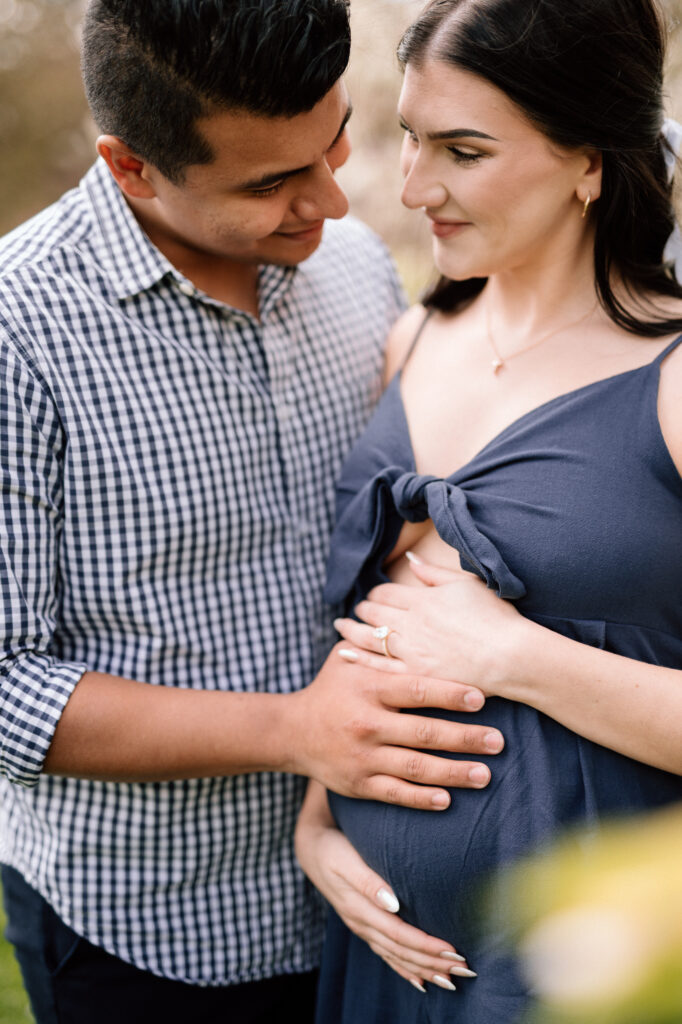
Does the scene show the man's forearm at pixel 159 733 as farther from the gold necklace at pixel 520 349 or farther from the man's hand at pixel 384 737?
the gold necklace at pixel 520 349

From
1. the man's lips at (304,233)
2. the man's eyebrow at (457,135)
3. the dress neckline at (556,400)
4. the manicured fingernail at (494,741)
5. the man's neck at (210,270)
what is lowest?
the manicured fingernail at (494,741)

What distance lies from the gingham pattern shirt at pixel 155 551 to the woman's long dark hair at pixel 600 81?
1.96 feet

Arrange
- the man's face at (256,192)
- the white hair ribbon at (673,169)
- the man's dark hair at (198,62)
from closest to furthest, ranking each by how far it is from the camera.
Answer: the man's dark hair at (198,62) < the man's face at (256,192) < the white hair ribbon at (673,169)

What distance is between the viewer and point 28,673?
163cm

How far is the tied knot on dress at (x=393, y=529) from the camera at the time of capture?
5.26 feet

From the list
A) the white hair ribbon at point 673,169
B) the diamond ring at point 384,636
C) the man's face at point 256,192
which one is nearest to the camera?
the man's face at point 256,192

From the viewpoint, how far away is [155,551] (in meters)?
1.77

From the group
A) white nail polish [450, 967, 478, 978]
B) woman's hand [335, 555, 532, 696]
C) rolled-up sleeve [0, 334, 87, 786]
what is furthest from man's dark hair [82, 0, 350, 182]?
white nail polish [450, 967, 478, 978]

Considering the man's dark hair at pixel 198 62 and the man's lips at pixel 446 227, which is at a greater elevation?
the man's dark hair at pixel 198 62

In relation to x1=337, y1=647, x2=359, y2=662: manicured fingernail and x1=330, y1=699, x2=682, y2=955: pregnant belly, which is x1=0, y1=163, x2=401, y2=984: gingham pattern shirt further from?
x1=330, y1=699, x2=682, y2=955: pregnant belly

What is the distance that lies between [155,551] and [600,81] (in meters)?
1.20

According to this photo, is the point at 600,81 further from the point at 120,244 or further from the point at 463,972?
the point at 463,972

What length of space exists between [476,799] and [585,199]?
1153 millimetres

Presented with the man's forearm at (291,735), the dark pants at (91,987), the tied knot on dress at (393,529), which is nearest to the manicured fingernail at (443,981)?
the man's forearm at (291,735)
